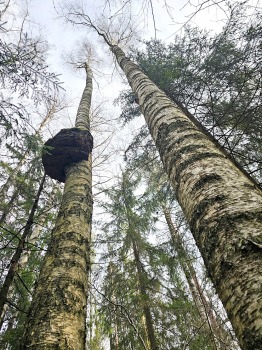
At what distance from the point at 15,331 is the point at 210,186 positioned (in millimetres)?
4083

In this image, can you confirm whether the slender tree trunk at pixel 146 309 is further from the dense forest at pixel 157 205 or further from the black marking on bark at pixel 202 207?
the black marking on bark at pixel 202 207

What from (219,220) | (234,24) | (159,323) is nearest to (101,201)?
(159,323)

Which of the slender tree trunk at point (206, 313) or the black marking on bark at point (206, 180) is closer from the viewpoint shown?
the black marking on bark at point (206, 180)

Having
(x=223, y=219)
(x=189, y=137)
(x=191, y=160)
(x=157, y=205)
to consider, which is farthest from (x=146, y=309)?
(x=223, y=219)

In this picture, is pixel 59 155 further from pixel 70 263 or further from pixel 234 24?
pixel 234 24

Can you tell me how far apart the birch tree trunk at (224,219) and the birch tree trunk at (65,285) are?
4.47 feet

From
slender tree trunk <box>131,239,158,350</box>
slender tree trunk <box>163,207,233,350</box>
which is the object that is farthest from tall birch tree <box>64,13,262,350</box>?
slender tree trunk <box>131,239,158,350</box>

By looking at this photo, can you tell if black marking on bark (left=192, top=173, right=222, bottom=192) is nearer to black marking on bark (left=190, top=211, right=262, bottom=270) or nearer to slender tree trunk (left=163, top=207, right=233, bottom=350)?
black marking on bark (left=190, top=211, right=262, bottom=270)

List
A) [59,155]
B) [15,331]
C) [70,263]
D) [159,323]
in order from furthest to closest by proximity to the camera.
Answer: [159,323]
[59,155]
[15,331]
[70,263]

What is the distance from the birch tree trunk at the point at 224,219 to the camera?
85 cm

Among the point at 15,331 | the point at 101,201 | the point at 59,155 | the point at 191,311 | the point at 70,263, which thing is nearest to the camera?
the point at 70,263

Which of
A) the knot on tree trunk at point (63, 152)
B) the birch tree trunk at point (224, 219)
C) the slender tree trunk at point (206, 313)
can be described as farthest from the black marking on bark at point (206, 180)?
the knot on tree trunk at point (63, 152)

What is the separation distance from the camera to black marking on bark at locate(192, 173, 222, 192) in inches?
57.7

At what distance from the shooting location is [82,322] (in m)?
2.28
